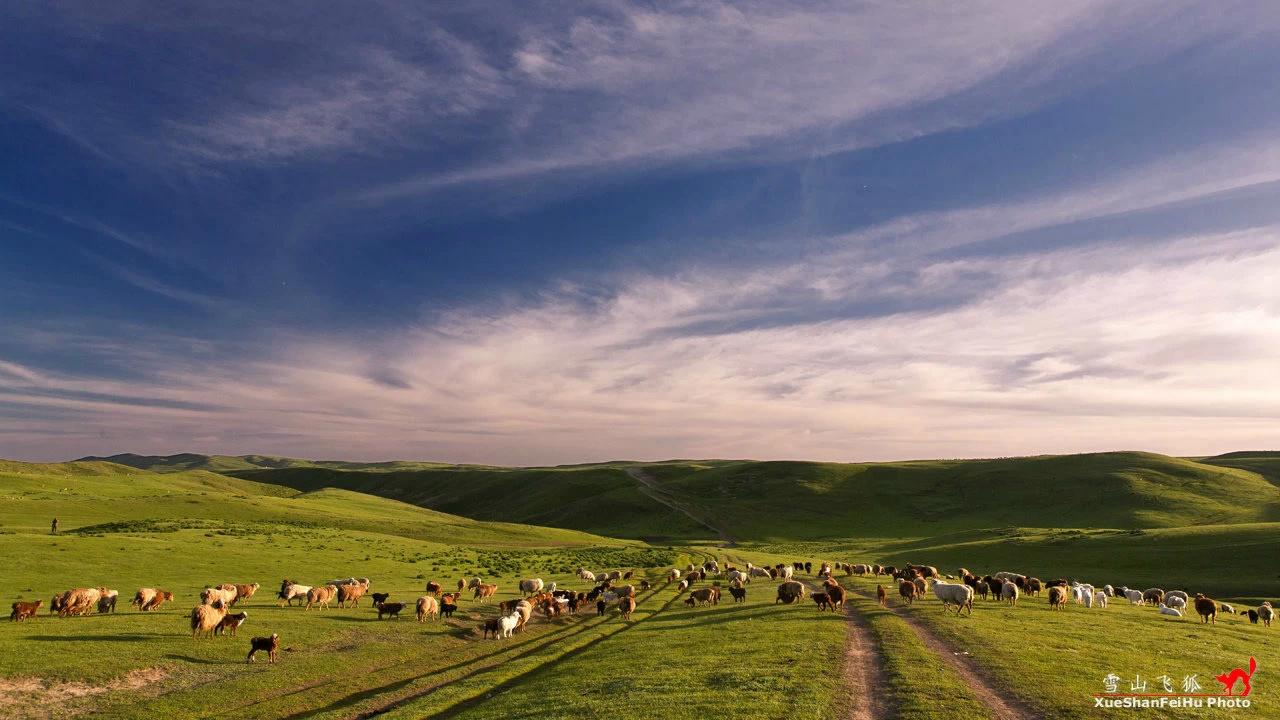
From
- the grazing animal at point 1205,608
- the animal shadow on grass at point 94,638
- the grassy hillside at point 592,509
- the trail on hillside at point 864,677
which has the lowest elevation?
the grassy hillside at point 592,509

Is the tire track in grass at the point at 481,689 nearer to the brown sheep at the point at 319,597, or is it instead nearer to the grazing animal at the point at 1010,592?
the brown sheep at the point at 319,597

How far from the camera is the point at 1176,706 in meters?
16.0

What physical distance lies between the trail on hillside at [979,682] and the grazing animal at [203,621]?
28621 mm

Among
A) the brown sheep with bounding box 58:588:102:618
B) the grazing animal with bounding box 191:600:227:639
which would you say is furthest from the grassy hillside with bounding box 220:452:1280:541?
the brown sheep with bounding box 58:588:102:618

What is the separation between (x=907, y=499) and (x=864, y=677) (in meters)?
144

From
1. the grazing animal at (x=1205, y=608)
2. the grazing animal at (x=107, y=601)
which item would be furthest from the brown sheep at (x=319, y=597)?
the grazing animal at (x=1205, y=608)

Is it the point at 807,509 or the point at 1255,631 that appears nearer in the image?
the point at 1255,631

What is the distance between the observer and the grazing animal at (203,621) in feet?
83.8

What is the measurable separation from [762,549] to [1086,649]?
270 ft

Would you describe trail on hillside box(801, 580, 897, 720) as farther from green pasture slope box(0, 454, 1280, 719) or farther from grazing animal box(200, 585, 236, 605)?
grazing animal box(200, 585, 236, 605)

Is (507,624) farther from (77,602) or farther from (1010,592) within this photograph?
(1010,592)

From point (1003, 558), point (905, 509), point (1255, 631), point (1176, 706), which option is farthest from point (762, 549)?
point (1176, 706)

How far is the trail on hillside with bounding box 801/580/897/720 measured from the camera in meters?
15.6

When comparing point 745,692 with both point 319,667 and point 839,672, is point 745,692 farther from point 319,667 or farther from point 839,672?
point 319,667
